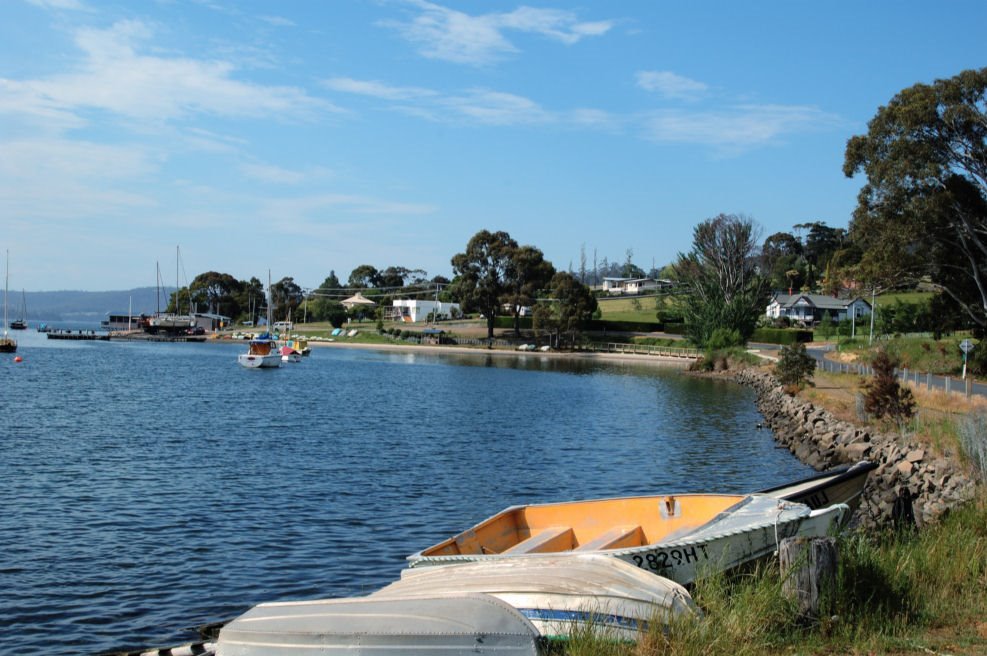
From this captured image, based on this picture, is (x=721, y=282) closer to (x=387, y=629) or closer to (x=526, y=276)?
(x=526, y=276)

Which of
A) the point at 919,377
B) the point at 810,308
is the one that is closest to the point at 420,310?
the point at 810,308

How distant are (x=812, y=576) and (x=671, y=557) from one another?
233 centimetres

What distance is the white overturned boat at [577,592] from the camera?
8367 mm

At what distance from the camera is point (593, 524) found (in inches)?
559

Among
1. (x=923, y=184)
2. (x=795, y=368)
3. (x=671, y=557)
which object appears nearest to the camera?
(x=671, y=557)

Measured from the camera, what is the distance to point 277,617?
28.3 ft

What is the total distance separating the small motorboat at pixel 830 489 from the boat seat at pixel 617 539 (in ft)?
6.35

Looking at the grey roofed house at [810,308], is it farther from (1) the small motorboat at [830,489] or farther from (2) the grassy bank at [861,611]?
(2) the grassy bank at [861,611]

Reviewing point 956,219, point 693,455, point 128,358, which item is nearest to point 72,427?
point 693,455

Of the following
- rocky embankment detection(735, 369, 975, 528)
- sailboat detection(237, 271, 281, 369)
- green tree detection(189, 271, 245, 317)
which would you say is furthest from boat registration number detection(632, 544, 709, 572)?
green tree detection(189, 271, 245, 317)

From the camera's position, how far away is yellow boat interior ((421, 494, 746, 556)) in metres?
13.2

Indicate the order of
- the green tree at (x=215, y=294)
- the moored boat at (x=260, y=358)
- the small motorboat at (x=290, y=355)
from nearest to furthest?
the moored boat at (x=260, y=358) → the small motorboat at (x=290, y=355) → the green tree at (x=215, y=294)

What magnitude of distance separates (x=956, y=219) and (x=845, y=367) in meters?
15.0

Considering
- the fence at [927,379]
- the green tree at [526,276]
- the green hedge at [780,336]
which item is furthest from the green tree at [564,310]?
the fence at [927,379]
